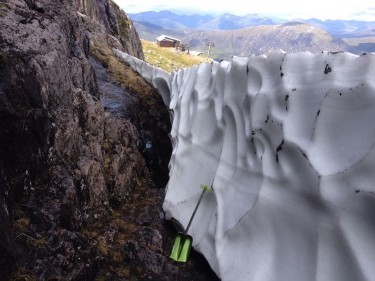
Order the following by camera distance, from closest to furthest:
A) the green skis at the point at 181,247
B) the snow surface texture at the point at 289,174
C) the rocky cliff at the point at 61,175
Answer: the snow surface texture at the point at 289,174, the rocky cliff at the point at 61,175, the green skis at the point at 181,247

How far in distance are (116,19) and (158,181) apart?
2754cm

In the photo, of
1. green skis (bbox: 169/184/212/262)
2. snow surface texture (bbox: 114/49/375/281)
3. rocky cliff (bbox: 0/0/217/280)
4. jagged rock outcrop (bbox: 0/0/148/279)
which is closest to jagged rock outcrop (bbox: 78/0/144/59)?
rocky cliff (bbox: 0/0/217/280)

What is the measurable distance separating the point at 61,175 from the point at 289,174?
17.7 feet

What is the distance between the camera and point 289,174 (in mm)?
6902

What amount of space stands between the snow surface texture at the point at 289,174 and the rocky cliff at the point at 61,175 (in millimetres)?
1580

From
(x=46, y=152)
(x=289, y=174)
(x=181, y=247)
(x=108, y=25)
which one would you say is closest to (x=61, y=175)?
(x=46, y=152)

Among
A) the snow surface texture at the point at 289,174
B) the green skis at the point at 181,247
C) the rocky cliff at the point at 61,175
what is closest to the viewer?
the snow surface texture at the point at 289,174

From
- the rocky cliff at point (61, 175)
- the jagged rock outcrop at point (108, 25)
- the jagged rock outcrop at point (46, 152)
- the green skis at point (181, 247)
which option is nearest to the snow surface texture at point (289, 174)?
the green skis at point (181, 247)

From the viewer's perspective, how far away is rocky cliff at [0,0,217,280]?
22.2 feet

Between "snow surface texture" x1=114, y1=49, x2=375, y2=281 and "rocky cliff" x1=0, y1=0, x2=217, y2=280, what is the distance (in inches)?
62.2

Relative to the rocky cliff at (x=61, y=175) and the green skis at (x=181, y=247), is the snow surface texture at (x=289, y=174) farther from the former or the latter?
the rocky cliff at (x=61, y=175)

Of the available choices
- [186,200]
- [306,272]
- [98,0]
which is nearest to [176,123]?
[186,200]

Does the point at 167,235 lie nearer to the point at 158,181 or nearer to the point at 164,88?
the point at 158,181

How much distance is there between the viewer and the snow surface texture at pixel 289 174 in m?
5.71
